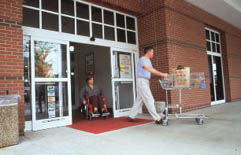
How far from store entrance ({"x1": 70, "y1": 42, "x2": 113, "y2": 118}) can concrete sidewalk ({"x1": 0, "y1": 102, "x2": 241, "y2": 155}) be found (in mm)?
4349

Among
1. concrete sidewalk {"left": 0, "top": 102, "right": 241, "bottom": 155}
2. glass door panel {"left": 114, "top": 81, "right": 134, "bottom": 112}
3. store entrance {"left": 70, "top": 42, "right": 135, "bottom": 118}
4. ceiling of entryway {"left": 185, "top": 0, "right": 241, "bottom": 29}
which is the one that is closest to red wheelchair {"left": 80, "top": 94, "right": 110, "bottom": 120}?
store entrance {"left": 70, "top": 42, "right": 135, "bottom": 118}

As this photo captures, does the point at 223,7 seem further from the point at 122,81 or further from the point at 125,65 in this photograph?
the point at 122,81

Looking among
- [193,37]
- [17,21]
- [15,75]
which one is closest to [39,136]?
[15,75]

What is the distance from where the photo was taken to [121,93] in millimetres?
6012

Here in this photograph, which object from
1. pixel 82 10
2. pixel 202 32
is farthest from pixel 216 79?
pixel 82 10

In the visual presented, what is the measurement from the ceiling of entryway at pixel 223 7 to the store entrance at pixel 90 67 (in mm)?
3967

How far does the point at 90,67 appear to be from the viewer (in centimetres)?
900

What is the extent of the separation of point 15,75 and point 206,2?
21.7 ft

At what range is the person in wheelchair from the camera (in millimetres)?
5281

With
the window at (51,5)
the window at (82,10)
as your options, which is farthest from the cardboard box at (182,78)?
the window at (51,5)

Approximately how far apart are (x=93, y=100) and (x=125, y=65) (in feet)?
5.22

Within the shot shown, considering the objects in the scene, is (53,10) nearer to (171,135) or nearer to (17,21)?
(17,21)

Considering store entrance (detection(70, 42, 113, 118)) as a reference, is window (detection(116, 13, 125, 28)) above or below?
above

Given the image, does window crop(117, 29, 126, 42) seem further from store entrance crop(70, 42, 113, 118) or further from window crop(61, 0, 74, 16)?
store entrance crop(70, 42, 113, 118)
